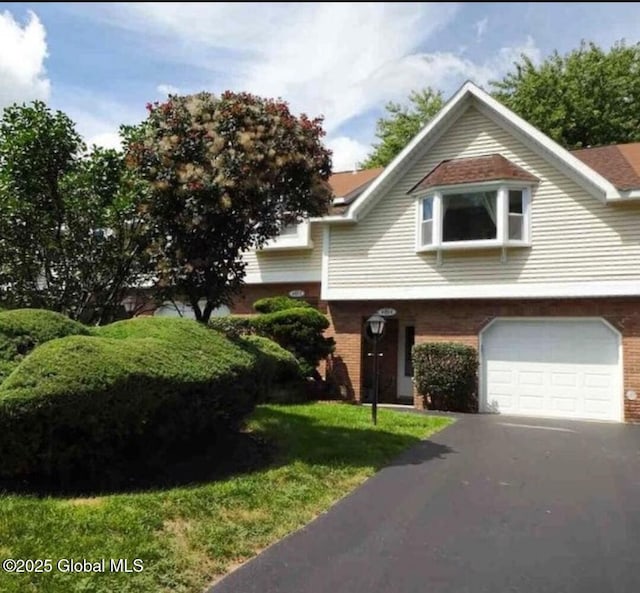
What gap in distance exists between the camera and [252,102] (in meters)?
7.78

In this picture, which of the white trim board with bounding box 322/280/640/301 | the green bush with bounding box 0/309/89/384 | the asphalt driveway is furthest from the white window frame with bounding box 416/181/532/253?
the green bush with bounding box 0/309/89/384

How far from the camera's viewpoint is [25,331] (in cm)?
662

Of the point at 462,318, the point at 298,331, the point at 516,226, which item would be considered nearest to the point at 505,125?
the point at 516,226

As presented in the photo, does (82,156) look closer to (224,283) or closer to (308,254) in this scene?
(224,283)

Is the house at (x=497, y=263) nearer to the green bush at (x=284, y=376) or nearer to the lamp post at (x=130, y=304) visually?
the green bush at (x=284, y=376)

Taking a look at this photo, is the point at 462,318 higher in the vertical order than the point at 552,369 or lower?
higher

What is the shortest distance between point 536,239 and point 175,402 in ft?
33.0

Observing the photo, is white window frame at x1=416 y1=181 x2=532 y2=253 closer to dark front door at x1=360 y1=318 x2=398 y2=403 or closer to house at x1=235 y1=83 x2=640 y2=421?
house at x1=235 y1=83 x2=640 y2=421

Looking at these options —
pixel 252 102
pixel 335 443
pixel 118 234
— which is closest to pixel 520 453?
pixel 335 443

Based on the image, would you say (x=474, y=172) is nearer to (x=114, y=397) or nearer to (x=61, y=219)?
(x=61, y=219)

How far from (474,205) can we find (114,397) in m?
10.7

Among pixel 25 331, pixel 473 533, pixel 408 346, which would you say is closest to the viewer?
pixel 473 533

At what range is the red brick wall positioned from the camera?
12836 millimetres

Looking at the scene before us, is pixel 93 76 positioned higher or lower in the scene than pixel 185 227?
higher
